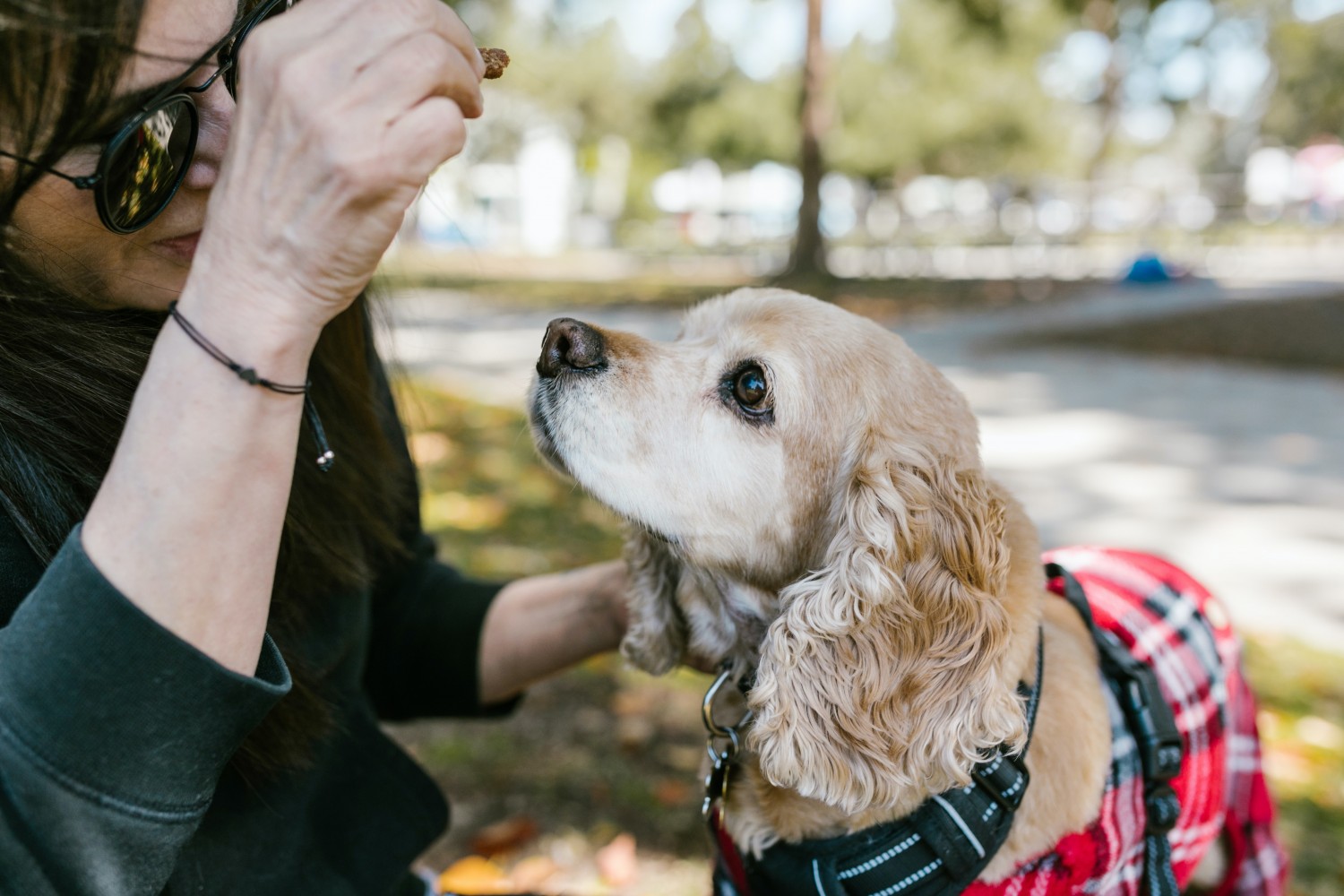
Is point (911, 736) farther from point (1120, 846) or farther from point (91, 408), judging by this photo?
point (91, 408)

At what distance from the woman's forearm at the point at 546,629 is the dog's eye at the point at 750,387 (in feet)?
1.40

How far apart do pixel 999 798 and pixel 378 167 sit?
1.14m

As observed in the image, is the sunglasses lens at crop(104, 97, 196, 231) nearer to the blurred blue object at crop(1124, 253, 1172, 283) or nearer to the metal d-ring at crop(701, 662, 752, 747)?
the metal d-ring at crop(701, 662, 752, 747)

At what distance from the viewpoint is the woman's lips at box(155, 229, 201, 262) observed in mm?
1184

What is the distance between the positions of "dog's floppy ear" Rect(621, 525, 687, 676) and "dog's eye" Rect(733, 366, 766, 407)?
0.29 metres

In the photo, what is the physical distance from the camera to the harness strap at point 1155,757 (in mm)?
1437

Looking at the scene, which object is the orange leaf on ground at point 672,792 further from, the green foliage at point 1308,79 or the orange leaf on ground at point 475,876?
the green foliage at point 1308,79

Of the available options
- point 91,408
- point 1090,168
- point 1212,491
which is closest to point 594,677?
point 91,408

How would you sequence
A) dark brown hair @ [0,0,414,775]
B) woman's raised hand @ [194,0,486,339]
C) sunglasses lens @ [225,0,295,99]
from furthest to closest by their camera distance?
1. sunglasses lens @ [225,0,295,99]
2. dark brown hair @ [0,0,414,775]
3. woman's raised hand @ [194,0,486,339]

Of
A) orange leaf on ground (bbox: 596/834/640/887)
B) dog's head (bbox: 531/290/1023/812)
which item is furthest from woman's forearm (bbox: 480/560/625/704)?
orange leaf on ground (bbox: 596/834/640/887)

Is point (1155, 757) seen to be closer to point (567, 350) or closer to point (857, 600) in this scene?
point (857, 600)

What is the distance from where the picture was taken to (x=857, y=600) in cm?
141

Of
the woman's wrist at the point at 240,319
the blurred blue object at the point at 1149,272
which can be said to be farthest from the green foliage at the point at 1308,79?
the woman's wrist at the point at 240,319

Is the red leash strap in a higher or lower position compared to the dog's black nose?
lower
